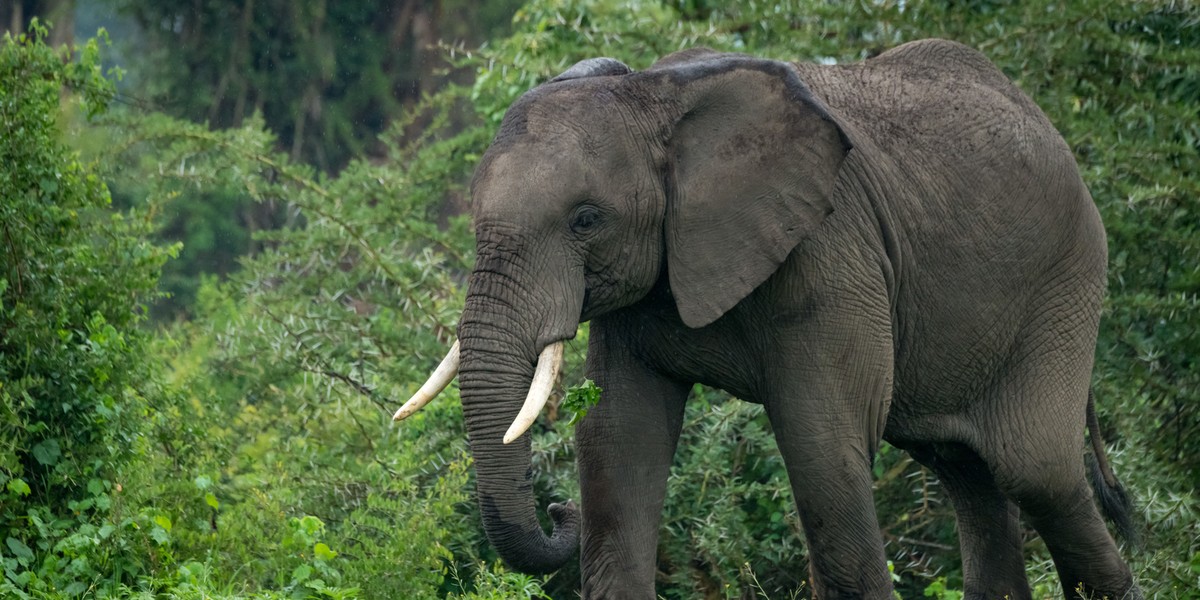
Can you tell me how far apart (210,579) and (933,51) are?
10.1 feet

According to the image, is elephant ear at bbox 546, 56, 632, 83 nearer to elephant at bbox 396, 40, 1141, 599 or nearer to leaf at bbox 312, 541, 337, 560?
elephant at bbox 396, 40, 1141, 599

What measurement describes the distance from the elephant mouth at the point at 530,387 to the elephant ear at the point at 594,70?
0.90 metres

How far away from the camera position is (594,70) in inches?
209

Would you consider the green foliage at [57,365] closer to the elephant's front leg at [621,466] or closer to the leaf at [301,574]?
the leaf at [301,574]

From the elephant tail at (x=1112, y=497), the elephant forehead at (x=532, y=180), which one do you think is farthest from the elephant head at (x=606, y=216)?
the elephant tail at (x=1112, y=497)

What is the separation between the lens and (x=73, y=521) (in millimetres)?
5668

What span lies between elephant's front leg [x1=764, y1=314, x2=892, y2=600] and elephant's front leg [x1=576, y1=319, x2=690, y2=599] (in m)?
0.44

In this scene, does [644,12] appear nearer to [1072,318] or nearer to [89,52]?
[89,52]

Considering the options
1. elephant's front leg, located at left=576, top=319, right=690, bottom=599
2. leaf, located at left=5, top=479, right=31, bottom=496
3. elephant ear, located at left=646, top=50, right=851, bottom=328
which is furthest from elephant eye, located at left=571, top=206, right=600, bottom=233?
leaf, located at left=5, top=479, right=31, bottom=496

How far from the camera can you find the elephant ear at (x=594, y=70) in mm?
5258

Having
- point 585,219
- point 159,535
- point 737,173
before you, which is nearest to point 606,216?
point 585,219

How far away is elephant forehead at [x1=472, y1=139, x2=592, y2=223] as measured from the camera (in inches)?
189

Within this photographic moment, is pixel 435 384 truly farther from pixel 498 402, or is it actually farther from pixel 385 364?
pixel 385 364

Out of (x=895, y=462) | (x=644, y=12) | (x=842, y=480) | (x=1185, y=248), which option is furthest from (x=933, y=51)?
(x=644, y=12)
